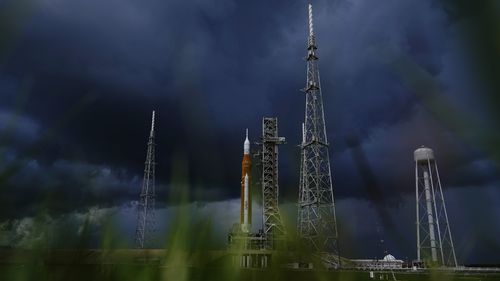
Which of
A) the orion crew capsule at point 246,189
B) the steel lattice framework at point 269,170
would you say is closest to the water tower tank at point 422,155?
the steel lattice framework at point 269,170

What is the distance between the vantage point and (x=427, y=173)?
96.7 m

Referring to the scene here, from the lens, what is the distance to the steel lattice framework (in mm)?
101550

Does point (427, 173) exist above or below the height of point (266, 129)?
below

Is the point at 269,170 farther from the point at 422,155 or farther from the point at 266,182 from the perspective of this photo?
the point at 422,155

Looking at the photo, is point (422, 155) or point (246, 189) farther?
point (246, 189)

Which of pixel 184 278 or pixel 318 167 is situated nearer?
pixel 184 278

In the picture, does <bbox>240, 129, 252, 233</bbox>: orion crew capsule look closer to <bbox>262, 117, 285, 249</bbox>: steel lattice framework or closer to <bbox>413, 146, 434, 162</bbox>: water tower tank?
<bbox>262, 117, 285, 249</bbox>: steel lattice framework

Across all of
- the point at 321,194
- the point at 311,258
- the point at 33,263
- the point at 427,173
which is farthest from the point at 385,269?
the point at 33,263

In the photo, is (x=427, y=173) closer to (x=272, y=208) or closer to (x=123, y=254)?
(x=272, y=208)

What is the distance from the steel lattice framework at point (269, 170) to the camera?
333 feet

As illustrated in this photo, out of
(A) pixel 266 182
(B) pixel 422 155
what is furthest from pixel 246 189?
(B) pixel 422 155

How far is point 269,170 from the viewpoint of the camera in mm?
104562

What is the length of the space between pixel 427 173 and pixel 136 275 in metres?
103

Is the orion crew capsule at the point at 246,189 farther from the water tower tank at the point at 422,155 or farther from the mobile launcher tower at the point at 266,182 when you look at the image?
the water tower tank at the point at 422,155
